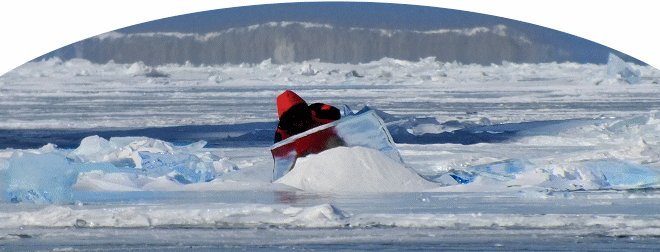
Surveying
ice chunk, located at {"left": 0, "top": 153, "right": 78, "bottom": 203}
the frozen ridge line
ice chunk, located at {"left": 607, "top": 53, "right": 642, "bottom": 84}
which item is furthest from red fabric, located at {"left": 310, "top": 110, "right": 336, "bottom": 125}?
ice chunk, located at {"left": 607, "top": 53, "right": 642, "bottom": 84}

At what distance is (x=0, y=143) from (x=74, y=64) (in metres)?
1.80

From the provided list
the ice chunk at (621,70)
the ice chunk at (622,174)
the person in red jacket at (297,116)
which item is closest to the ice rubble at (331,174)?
the ice chunk at (622,174)

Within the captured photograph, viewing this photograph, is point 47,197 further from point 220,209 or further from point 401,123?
point 401,123

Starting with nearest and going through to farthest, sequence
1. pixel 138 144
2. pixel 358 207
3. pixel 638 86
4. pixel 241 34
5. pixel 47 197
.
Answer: pixel 358 207 < pixel 47 197 < pixel 138 144 < pixel 241 34 < pixel 638 86

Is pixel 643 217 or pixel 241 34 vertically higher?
pixel 241 34

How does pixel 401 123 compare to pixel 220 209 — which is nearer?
pixel 220 209

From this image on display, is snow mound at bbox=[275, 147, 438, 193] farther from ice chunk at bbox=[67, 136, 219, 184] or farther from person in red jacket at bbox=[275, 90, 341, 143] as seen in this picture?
ice chunk at bbox=[67, 136, 219, 184]

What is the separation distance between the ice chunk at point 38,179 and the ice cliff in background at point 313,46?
11.2 ft

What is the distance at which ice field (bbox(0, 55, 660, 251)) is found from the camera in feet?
7.00

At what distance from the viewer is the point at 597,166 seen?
3141 millimetres

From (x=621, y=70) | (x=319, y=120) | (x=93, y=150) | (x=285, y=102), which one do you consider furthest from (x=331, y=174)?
(x=621, y=70)

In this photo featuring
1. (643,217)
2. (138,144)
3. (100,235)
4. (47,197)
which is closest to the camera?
(100,235)

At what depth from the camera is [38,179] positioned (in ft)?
9.09

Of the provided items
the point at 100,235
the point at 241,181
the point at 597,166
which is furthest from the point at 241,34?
the point at 100,235
